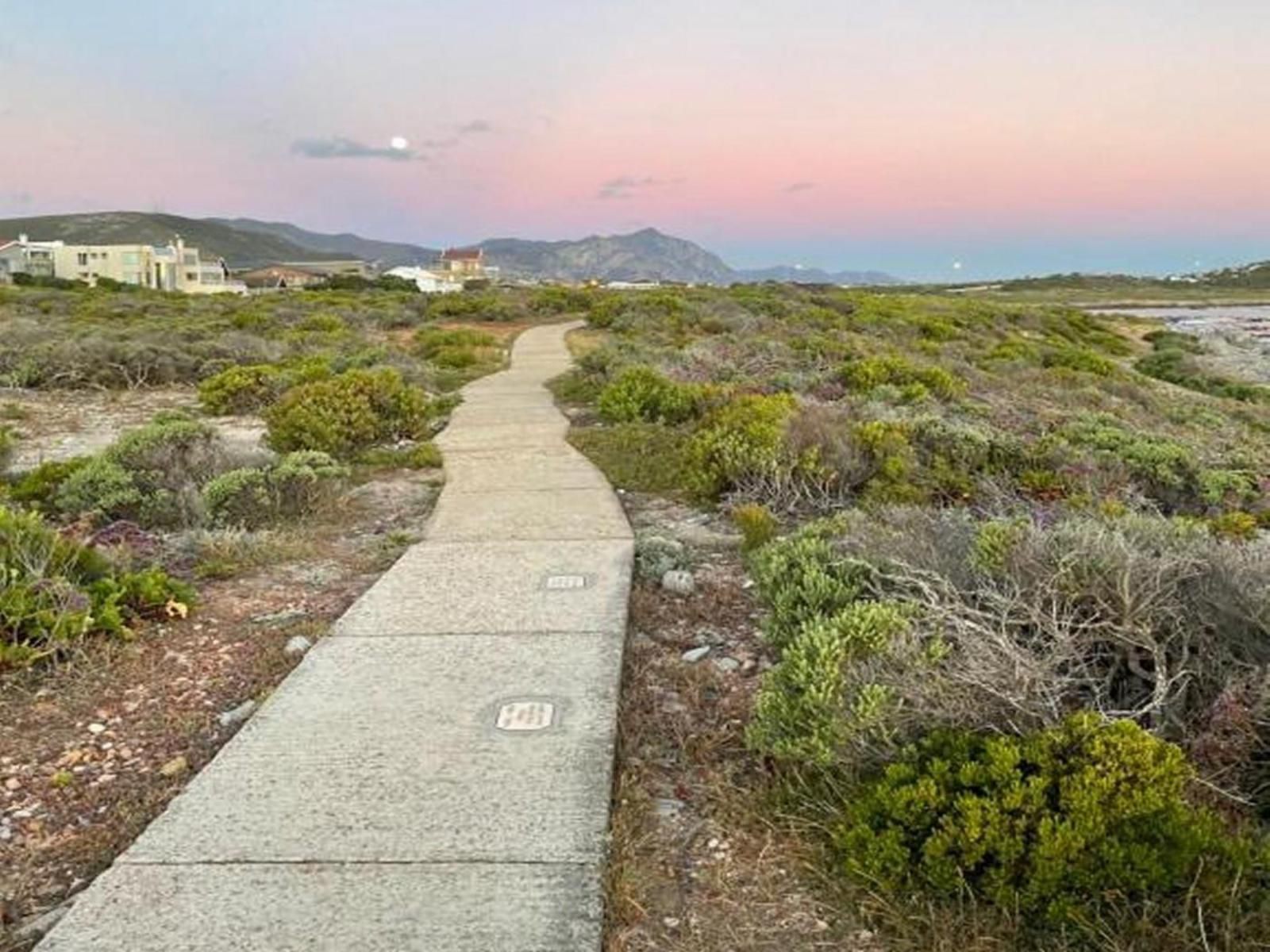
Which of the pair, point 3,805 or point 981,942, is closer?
point 981,942

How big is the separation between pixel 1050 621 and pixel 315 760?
2263 mm

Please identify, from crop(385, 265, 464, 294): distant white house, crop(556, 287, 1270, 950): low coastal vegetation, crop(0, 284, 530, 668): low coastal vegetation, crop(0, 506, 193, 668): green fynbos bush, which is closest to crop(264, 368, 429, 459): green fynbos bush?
crop(0, 284, 530, 668): low coastal vegetation

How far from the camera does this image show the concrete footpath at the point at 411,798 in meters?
2.35

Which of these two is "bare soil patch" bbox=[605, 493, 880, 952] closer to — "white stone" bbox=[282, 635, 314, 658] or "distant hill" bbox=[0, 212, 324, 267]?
"white stone" bbox=[282, 635, 314, 658]

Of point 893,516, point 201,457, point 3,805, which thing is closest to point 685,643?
point 893,516

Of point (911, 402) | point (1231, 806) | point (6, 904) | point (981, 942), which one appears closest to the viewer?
point (981, 942)

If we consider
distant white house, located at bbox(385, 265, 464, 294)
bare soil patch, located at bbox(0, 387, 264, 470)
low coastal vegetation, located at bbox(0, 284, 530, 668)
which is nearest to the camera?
low coastal vegetation, located at bbox(0, 284, 530, 668)

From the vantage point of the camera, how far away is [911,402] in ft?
34.5

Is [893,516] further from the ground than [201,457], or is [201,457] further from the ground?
[893,516]

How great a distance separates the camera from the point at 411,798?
9.53ft

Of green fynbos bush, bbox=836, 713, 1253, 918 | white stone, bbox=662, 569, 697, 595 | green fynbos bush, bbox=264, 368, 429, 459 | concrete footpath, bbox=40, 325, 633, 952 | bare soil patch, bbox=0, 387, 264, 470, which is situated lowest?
bare soil patch, bbox=0, 387, 264, 470

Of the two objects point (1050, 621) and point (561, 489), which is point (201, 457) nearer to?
point (561, 489)

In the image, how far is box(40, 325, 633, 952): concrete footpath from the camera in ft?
7.72

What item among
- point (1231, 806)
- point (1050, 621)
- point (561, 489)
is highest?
point (1050, 621)
